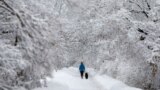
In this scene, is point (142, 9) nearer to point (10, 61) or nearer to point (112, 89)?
point (112, 89)

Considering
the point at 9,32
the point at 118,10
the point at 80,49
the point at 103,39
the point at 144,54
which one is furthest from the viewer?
the point at 80,49

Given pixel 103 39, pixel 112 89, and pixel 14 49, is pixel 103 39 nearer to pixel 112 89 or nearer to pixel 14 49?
pixel 112 89

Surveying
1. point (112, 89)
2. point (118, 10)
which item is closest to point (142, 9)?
point (118, 10)

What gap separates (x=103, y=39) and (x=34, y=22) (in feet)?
45.1

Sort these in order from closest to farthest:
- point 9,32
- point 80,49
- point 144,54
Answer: point 9,32
point 144,54
point 80,49

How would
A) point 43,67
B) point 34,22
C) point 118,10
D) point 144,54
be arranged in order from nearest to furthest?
point 34,22
point 43,67
point 144,54
point 118,10

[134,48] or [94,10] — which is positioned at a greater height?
[94,10]

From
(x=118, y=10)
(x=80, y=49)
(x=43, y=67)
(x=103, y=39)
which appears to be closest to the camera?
(x=43, y=67)

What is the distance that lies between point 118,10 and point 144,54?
3.09 m

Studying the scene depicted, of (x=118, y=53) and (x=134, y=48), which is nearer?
(x=134, y=48)

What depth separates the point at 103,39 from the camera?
66.8 feet

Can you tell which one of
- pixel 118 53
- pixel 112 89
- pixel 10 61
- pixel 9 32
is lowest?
pixel 112 89

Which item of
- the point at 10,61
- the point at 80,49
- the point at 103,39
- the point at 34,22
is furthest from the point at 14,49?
the point at 80,49

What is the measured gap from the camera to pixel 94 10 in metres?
21.2
